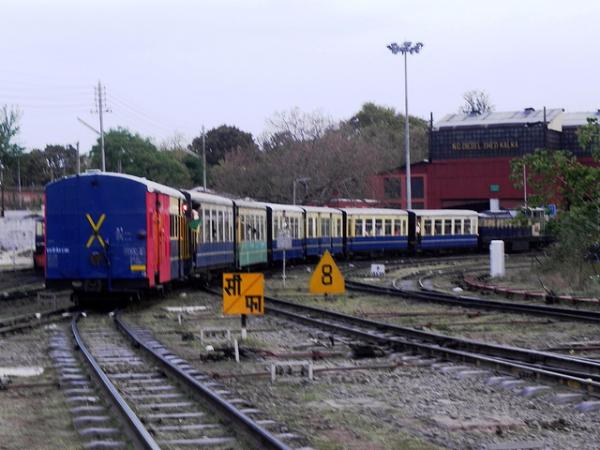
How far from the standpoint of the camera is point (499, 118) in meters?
86.8

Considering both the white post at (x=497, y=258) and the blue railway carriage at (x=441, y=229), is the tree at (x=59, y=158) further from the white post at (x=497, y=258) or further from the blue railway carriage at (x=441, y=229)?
the white post at (x=497, y=258)

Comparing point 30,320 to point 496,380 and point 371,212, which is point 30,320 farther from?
point 371,212

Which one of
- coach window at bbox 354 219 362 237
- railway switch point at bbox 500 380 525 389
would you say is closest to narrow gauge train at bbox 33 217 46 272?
coach window at bbox 354 219 362 237

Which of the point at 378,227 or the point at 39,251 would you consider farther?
the point at 378,227

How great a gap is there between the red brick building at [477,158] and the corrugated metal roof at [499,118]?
8cm

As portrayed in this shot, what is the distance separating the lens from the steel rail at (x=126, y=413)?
8.39 meters

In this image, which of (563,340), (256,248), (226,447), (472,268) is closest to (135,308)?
(563,340)

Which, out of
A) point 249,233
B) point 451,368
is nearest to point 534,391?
point 451,368

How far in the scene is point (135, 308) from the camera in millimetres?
24953

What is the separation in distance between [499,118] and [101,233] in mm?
67793

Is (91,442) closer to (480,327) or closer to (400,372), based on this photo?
(400,372)

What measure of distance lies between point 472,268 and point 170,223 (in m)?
23.6

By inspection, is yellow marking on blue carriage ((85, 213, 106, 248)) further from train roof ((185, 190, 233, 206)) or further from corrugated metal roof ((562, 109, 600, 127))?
corrugated metal roof ((562, 109, 600, 127))

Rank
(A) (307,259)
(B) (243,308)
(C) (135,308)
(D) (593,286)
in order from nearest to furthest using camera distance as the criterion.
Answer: (B) (243,308) → (C) (135,308) → (D) (593,286) → (A) (307,259)
